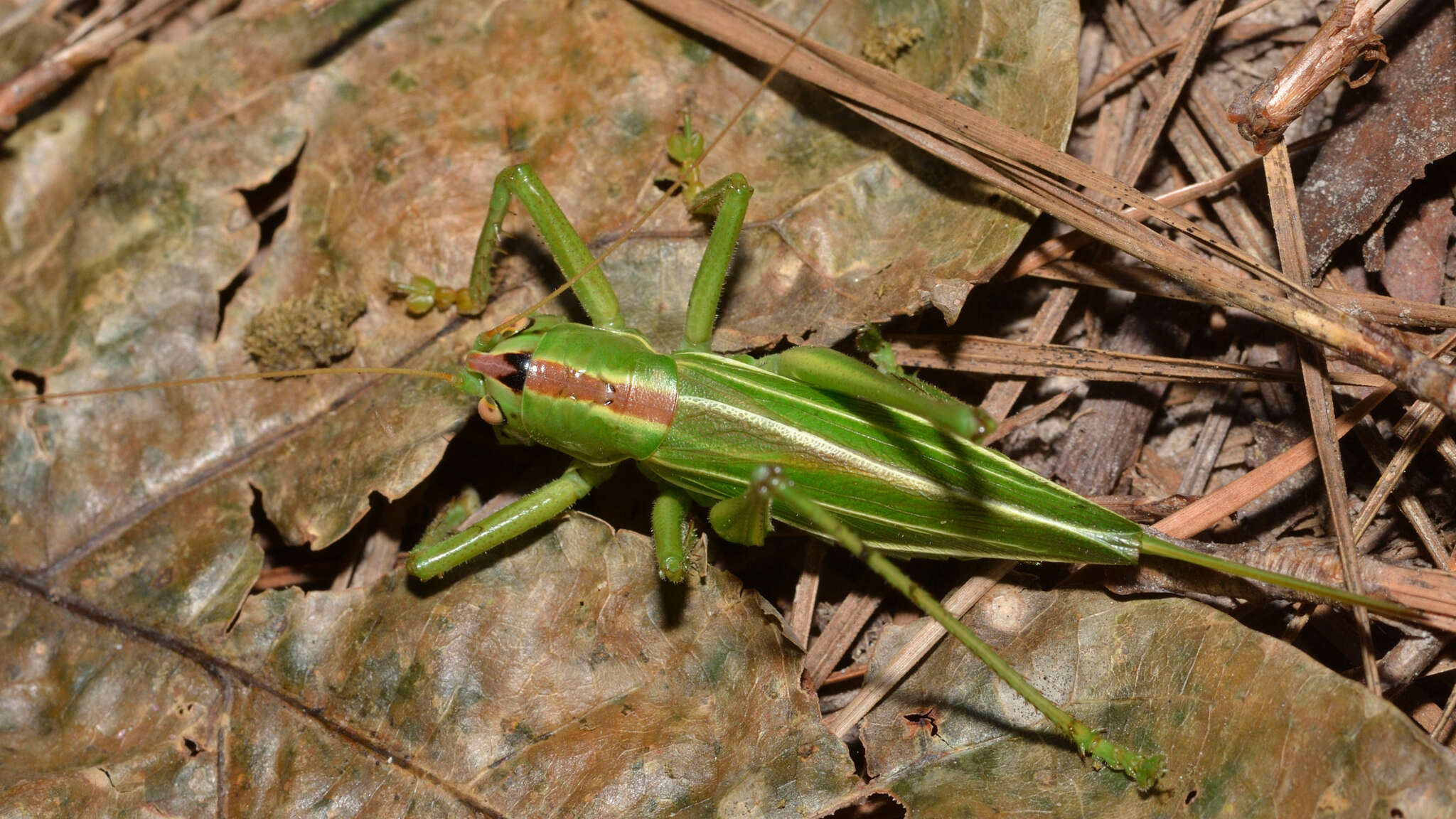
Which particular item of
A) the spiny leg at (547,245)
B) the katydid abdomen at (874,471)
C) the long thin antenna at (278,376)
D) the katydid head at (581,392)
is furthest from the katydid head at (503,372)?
the katydid abdomen at (874,471)

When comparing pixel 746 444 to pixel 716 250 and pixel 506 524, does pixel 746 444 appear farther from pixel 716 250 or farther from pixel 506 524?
pixel 506 524

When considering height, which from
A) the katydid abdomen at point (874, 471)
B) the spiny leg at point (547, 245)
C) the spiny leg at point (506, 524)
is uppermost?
the spiny leg at point (547, 245)

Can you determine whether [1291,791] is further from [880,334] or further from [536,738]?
[536,738]

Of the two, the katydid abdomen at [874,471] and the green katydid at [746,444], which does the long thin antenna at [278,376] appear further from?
the katydid abdomen at [874,471]

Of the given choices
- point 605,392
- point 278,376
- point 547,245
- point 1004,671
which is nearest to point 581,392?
point 605,392

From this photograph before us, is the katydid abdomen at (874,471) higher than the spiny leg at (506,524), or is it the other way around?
the katydid abdomen at (874,471)

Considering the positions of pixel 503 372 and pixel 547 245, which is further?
pixel 547 245

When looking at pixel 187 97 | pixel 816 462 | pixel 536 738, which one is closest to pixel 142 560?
pixel 536 738
